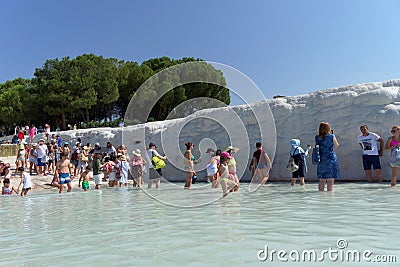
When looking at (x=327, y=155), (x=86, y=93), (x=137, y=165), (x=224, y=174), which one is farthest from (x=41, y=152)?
(x=86, y=93)

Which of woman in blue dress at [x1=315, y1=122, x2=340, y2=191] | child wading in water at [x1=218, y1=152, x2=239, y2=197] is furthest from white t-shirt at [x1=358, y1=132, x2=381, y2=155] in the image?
child wading in water at [x1=218, y1=152, x2=239, y2=197]

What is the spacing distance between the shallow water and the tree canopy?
26.8 metres

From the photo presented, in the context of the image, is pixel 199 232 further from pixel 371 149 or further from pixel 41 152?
pixel 41 152

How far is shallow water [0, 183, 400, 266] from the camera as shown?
3340 millimetres

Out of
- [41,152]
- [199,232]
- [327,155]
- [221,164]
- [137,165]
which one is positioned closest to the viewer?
[199,232]

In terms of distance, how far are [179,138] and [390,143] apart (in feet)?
27.2

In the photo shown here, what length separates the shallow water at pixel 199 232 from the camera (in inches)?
131

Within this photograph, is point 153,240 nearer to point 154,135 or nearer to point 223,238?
point 223,238

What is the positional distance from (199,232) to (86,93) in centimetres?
3553

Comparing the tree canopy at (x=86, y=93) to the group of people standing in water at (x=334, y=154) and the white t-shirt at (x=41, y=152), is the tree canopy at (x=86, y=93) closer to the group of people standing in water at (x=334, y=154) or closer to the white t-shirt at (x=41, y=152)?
the white t-shirt at (x=41, y=152)

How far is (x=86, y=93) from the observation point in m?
37.6

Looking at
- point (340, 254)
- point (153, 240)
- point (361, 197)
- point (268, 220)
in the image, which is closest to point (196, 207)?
point (268, 220)

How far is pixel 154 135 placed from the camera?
1592 centimetres

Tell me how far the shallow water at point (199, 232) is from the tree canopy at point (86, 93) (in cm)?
2681
